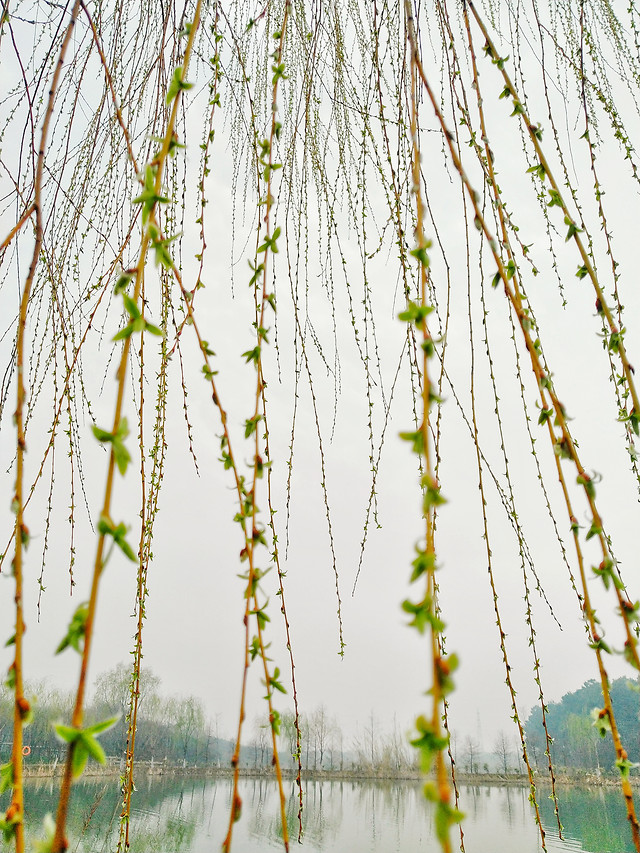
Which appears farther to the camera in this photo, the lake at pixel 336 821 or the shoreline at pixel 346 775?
the shoreline at pixel 346 775

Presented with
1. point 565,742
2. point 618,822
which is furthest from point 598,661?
point 565,742

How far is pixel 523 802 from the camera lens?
17328mm

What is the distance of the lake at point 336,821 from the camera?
1005 centimetres

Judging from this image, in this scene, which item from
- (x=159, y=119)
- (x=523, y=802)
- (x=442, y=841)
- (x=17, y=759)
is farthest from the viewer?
(x=523, y=802)

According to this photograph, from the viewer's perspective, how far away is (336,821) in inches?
537

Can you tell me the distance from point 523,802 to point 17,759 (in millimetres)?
21002

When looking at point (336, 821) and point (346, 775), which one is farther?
point (346, 775)

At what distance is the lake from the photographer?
33.0 feet

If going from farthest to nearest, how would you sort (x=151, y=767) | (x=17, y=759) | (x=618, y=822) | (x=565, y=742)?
1. (x=565, y=742)
2. (x=151, y=767)
3. (x=618, y=822)
4. (x=17, y=759)

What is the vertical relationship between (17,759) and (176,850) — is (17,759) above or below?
above

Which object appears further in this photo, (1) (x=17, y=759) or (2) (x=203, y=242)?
(2) (x=203, y=242)

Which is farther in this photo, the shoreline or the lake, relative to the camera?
the shoreline

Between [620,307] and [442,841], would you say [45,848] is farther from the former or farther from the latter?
[620,307]

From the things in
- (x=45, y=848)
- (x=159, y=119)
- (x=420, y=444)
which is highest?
(x=159, y=119)
